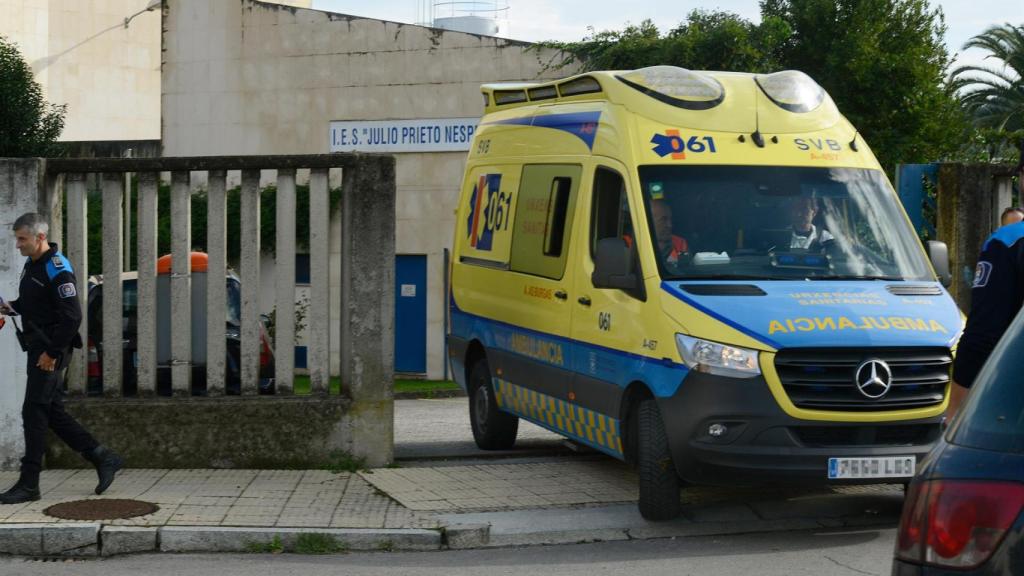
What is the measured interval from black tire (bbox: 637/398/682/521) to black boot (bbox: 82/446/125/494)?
353cm

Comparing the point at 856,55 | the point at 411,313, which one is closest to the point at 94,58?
the point at 411,313

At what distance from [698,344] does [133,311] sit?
526 centimetres

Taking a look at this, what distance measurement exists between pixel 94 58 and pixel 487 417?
31.6m

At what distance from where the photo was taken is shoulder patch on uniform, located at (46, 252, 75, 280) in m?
8.91

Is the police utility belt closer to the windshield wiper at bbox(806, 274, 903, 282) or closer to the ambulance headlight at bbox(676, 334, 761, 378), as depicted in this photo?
the ambulance headlight at bbox(676, 334, 761, 378)

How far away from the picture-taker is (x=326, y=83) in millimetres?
27578

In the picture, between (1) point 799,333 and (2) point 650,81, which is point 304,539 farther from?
(2) point 650,81

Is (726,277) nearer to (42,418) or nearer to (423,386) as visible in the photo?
(42,418)

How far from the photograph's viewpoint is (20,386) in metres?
10.0

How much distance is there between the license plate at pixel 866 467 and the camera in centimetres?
779

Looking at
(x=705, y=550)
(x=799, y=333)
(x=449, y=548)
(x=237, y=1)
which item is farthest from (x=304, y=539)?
(x=237, y=1)

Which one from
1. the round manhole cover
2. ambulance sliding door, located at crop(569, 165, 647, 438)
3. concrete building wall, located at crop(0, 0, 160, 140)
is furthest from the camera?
concrete building wall, located at crop(0, 0, 160, 140)

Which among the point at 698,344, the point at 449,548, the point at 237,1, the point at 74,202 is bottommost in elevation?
the point at 449,548

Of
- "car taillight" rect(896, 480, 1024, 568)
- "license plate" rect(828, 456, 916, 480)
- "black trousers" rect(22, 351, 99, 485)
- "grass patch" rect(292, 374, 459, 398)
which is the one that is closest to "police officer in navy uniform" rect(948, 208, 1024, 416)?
"license plate" rect(828, 456, 916, 480)
